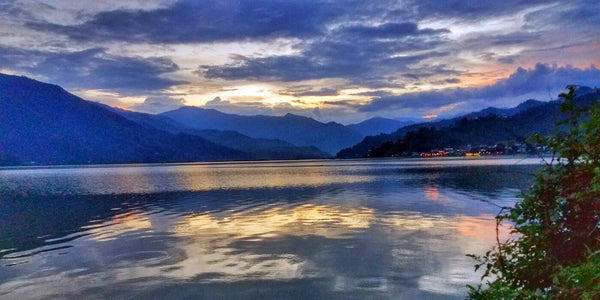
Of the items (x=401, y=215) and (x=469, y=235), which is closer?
(x=469, y=235)

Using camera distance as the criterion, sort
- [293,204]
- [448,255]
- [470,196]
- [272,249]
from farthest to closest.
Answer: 1. [470,196]
2. [293,204]
3. [272,249]
4. [448,255]

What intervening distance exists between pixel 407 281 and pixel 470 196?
36200 millimetres

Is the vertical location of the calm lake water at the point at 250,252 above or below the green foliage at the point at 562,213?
below

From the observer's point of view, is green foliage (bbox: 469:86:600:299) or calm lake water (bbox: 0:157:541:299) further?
calm lake water (bbox: 0:157:541:299)

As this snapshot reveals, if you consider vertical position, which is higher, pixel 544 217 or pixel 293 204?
pixel 544 217

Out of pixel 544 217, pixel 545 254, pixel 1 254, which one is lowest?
pixel 1 254

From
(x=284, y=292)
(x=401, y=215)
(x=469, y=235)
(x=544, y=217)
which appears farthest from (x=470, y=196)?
(x=544, y=217)

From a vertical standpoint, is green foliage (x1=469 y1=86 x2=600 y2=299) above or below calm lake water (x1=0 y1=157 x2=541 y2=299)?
above

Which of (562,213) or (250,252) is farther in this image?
(250,252)

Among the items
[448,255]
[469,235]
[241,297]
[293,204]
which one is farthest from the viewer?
[293,204]

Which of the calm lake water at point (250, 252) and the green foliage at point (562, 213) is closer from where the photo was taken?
the green foliage at point (562, 213)

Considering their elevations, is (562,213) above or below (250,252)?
above

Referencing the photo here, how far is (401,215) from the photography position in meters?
34.5

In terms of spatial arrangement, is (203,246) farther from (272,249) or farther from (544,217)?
(544,217)
